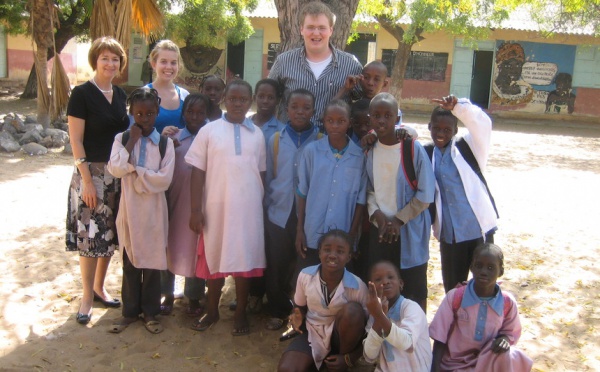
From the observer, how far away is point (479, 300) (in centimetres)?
282

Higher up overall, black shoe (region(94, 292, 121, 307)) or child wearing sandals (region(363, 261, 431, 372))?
child wearing sandals (region(363, 261, 431, 372))

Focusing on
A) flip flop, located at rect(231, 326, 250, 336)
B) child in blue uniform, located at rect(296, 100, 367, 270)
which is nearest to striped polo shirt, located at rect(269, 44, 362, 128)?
child in blue uniform, located at rect(296, 100, 367, 270)

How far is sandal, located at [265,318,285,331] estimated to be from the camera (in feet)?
11.7

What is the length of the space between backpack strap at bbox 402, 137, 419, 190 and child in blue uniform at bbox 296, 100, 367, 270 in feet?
0.80

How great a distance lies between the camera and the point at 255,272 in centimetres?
342

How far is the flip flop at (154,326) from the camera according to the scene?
3.46 meters

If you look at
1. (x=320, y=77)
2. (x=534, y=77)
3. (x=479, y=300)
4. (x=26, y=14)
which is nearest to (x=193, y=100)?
(x=320, y=77)

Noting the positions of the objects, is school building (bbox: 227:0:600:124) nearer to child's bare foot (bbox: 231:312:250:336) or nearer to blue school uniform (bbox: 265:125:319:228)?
blue school uniform (bbox: 265:125:319:228)

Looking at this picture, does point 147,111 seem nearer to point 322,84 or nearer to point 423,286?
point 322,84

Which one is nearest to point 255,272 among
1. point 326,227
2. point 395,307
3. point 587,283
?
point 326,227

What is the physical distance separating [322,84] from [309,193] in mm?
878

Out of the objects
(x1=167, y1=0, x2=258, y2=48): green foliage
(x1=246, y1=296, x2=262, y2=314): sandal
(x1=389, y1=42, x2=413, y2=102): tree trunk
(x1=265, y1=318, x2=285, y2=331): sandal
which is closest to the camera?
(x1=265, y1=318, x2=285, y2=331): sandal

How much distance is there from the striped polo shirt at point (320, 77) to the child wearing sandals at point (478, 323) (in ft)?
4.64

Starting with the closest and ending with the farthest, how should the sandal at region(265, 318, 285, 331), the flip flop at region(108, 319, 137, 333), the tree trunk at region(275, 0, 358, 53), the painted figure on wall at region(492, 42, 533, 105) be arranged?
1. the flip flop at region(108, 319, 137, 333)
2. the sandal at region(265, 318, 285, 331)
3. the tree trunk at region(275, 0, 358, 53)
4. the painted figure on wall at region(492, 42, 533, 105)
